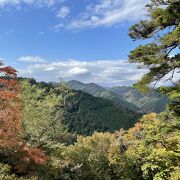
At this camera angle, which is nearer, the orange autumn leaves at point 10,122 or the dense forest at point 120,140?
the dense forest at point 120,140

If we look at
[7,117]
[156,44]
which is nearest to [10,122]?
[7,117]

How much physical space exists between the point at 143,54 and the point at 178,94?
2467 millimetres

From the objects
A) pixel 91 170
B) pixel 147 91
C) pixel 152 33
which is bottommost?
pixel 91 170

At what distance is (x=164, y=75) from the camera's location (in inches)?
613

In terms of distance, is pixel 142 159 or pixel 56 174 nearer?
pixel 56 174

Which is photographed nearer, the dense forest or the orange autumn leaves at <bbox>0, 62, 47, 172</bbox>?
the dense forest

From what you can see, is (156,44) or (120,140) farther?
(120,140)

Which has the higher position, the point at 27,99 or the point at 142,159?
the point at 27,99

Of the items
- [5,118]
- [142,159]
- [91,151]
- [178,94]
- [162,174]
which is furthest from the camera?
[91,151]

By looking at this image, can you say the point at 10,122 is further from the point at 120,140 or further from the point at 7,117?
the point at 120,140

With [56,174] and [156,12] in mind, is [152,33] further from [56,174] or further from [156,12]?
[56,174]

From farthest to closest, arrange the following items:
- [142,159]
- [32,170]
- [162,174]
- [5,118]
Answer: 1. [142,159]
2. [162,174]
3. [32,170]
4. [5,118]

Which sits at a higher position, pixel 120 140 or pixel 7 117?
pixel 7 117

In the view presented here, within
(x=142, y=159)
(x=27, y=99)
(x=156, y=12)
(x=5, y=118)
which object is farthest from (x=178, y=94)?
(x=27, y=99)
